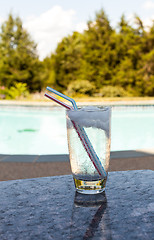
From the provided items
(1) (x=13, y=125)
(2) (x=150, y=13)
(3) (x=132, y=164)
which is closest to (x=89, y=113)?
(3) (x=132, y=164)

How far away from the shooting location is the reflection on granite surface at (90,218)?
2.48 feet

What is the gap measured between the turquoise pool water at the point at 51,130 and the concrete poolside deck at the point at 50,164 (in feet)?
7.06

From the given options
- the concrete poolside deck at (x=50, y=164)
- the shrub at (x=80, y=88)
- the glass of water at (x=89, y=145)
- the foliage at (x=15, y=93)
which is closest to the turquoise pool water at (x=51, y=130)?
the concrete poolside deck at (x=50, y=164)

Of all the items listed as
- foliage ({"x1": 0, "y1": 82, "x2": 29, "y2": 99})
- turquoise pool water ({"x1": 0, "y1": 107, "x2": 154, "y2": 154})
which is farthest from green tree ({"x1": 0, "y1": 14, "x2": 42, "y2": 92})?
turquoise pool water ({"x1": 0, "y1": 107, "x2": 154, "y2": 154})

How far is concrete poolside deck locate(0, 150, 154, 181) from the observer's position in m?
3.43

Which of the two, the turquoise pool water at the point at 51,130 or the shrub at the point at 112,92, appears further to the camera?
the shrub at the point at 112,92

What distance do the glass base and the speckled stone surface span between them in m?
0.02

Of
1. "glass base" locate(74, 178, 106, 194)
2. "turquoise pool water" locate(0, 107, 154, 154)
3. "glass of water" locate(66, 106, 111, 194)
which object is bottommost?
"turquoise pool water" locate(0, 107, 154, 154)

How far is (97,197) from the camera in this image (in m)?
1.02

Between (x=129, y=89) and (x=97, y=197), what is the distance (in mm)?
18347

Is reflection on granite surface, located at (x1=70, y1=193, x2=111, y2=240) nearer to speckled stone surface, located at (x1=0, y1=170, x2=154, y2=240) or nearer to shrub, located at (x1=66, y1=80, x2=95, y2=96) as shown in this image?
speckled stone surface, located at (x1=0, y1=170, x2=154, y2=240)

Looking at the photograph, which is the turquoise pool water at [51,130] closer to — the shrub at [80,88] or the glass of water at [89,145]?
the glass of water at [89,145]

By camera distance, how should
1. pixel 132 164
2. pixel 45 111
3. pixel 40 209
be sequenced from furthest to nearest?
1. pixel 45 111
2. pixel 132 164
3. pixel 40 209

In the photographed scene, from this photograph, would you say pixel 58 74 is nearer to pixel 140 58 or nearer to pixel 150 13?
pixel 140 58
